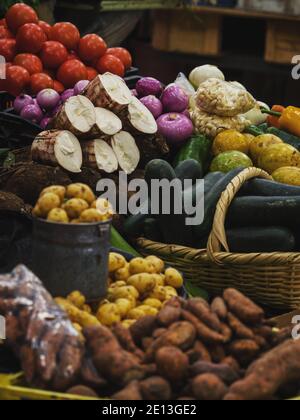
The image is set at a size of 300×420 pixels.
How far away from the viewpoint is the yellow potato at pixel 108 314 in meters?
1.92

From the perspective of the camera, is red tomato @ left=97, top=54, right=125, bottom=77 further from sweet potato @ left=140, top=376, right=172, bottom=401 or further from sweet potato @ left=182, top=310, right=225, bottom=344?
sweet potato @ left=140, top=376, right=172, bottom=401

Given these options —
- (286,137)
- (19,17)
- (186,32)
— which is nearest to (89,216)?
(286,137)

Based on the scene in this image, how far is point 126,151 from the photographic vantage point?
316 centimetres

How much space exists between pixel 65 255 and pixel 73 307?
121 mm

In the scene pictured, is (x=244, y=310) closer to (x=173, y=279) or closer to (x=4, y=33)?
(x=173, y=279)

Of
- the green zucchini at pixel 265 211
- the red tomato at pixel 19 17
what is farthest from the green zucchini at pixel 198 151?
the red tomato at pixel 19 17

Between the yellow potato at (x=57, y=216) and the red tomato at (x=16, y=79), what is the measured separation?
2045 mm

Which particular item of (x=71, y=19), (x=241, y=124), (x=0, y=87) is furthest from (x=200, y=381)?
(x=71, y=19)

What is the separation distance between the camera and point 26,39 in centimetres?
393

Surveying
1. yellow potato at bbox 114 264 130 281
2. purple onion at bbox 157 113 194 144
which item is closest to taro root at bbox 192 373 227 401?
yellow potato at bbox 114 264 130 281

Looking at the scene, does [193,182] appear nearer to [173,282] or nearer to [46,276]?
[173,282]

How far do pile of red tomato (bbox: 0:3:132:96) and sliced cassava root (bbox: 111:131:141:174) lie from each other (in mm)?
A: 748

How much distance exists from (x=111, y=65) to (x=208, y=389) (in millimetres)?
2613

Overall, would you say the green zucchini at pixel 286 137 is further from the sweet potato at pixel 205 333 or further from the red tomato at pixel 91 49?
the sweet potato at pixel 205 333
